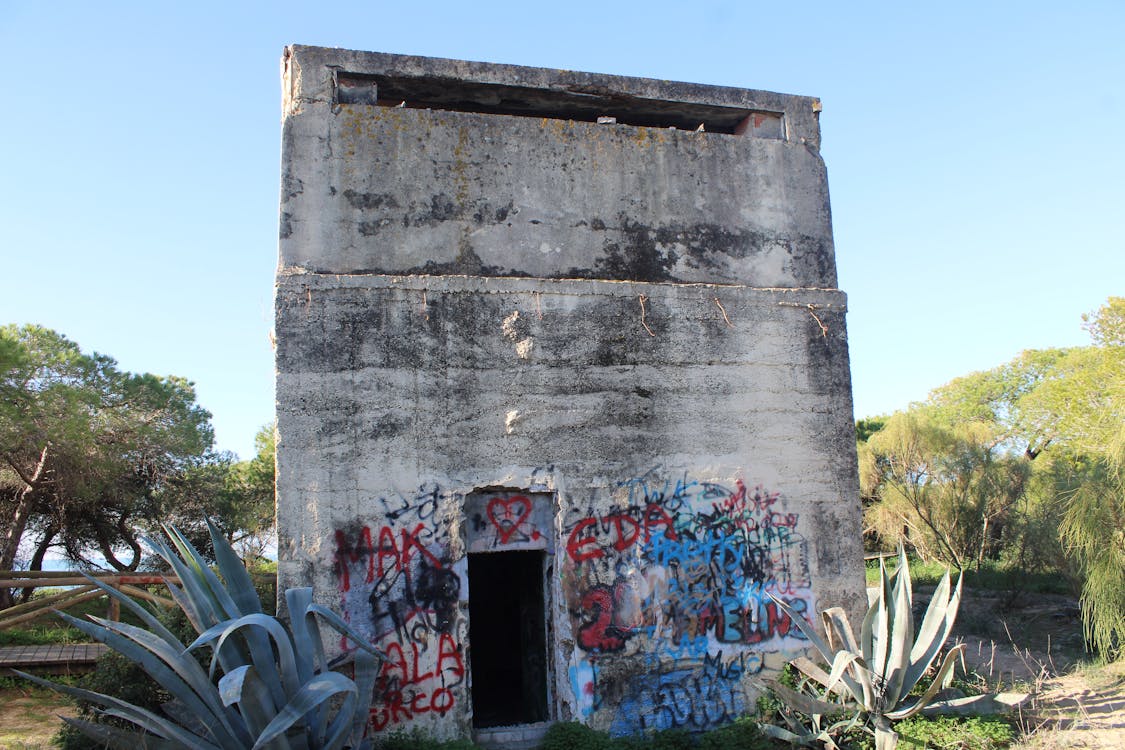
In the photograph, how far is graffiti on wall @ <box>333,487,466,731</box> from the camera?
5.62 m

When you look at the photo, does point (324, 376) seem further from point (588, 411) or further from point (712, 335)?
point (712, 335)

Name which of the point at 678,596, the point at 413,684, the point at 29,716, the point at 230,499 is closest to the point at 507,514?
the point at 413,684

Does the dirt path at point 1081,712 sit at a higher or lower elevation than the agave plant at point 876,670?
lower

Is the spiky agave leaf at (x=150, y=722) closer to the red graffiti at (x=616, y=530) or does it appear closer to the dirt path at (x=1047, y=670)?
the red graffiti at (x=616, y=530)

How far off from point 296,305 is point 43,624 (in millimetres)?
8155

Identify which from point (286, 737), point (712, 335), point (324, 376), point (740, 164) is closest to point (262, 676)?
point (286, 737)

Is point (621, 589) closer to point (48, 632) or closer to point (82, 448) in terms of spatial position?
point (48, 632)

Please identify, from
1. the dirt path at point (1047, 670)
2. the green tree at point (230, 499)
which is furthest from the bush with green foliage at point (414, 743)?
the green tree at point (230, 499)

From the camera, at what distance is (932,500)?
16.8 metres

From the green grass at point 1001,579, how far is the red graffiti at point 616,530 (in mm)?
8540

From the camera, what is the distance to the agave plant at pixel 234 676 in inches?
178

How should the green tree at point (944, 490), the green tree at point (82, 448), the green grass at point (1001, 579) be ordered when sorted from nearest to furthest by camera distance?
1. the green grass at point (1001, 579)
2. the green tree at point (82, 448)
3. the green tree at point (944, 490)

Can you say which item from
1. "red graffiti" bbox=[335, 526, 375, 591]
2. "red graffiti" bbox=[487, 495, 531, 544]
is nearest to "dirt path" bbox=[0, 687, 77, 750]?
"red graffiti" bbox=[335, 526, 375, 591]

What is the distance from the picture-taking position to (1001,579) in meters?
13.4
